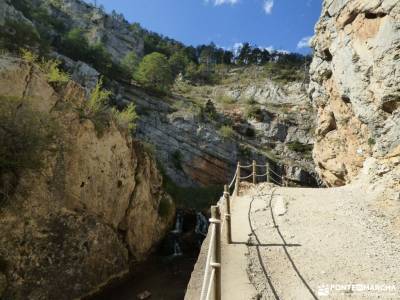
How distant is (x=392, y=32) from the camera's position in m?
12.0

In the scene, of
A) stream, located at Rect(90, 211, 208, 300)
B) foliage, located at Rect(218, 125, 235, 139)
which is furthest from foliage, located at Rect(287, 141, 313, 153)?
stream, located at Rect(90, 211, 208, 300)

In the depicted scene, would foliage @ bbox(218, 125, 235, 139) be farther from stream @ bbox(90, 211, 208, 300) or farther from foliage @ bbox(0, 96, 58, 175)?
foliage @ bbox(0, 96, 58, 175)

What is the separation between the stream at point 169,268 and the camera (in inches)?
512

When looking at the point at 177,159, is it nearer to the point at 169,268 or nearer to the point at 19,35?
the point at 169,268

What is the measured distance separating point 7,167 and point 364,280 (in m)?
9.83

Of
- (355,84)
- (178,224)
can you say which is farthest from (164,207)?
(355,84)

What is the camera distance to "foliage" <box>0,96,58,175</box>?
10125 mm

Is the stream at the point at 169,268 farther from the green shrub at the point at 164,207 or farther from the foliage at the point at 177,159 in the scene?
the foliage at the point at 177,159

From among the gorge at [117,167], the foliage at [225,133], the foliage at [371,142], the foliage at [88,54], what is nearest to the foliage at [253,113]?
the foliage at [225,133]

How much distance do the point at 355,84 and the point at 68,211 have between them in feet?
40.5

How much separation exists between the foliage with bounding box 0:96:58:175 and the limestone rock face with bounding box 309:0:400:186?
1133 centimetres

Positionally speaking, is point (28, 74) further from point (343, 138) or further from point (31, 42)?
point (31, 42)

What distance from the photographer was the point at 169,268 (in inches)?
632

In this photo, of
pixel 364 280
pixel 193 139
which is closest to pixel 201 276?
pixel 364 280
